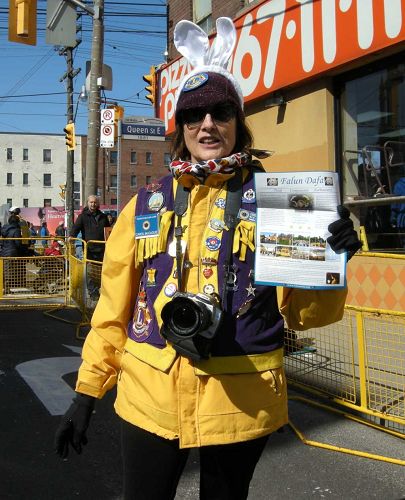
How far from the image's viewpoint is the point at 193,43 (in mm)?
2162

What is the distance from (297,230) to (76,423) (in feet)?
3.41

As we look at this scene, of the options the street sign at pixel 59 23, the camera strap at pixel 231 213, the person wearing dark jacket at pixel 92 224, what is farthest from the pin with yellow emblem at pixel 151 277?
the street sign at pixel 59 23

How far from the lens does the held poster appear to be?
163 cm

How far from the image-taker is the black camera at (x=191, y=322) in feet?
5.33

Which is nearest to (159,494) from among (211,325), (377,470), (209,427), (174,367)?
(209,427)

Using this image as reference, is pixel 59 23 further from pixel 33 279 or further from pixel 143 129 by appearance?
pixel 33 279

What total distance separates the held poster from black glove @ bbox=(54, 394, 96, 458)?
0.78m

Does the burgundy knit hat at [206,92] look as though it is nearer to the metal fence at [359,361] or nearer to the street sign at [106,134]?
the metal fence at [359,361]

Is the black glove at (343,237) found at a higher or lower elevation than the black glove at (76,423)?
higher

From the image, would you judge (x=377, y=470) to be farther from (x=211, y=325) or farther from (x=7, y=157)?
(x=7, y=157)

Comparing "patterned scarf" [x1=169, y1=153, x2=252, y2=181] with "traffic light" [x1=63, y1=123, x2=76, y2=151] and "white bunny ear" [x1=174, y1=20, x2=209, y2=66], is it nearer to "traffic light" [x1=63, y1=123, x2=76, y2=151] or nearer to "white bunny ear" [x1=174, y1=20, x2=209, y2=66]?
"white bunny ear" [x1=174, y1=20, x2=209, y2=66]

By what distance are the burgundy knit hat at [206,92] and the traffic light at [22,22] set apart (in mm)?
10469

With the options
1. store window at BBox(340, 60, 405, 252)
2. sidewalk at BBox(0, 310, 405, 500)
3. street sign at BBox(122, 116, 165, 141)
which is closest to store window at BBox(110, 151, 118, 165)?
street sign at BBox(122, 116, 165, 141)

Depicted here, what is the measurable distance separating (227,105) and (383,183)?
17.3ft
